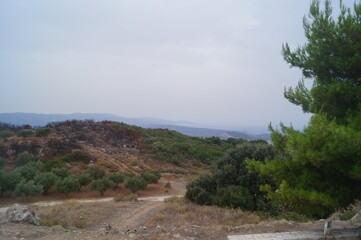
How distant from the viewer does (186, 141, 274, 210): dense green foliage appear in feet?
53.7

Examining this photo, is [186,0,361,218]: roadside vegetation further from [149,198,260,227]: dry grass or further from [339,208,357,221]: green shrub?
[149,198,260,227]: dry grass

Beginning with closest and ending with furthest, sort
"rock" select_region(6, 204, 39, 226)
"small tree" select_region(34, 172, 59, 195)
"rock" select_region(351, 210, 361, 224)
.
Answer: "rock" select_region(351, 210, 361, 224) → "rock" select_region(6, 204, 39, 226) → "small tree" select_region(34, 172, 59, 195)

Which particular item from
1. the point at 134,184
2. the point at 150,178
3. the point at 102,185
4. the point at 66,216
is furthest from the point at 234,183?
the point at 150,178

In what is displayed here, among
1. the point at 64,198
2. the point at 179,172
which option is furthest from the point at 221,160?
the point at 179,172

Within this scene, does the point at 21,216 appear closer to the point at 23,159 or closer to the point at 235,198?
the point at 235,198

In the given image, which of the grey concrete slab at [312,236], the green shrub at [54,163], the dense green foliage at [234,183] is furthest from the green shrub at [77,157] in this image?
the grey concrete slab at [312,236]

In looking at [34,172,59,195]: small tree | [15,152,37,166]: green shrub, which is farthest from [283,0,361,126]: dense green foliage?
[15,152,37,166]: green shrub

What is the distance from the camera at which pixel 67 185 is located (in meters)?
21.8

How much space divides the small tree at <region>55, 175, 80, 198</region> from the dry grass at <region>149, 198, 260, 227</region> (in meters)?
8.48

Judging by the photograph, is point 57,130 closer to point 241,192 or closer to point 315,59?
point 241,192

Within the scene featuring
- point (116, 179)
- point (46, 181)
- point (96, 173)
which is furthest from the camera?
point (96, 173)

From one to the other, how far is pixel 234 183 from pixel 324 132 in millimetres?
12455

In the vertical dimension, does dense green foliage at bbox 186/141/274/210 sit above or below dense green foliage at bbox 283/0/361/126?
below

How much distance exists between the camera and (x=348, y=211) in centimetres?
1060
